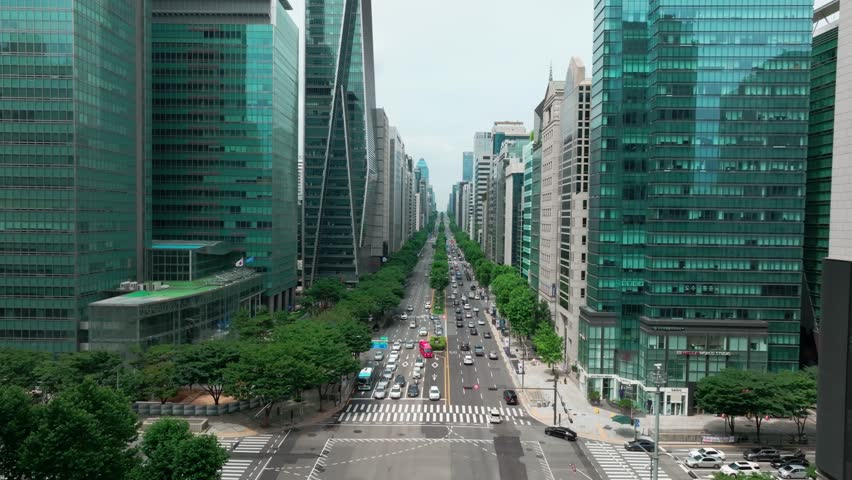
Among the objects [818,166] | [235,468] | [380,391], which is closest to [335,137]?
[380,391]

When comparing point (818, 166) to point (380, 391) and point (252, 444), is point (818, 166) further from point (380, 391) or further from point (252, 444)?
point (252, 444)

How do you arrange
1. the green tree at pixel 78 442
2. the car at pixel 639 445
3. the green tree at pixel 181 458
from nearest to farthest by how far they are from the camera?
the green tree at pixel 78 442 → the green tree at pixel 181 458 → the car at pixel 639 445

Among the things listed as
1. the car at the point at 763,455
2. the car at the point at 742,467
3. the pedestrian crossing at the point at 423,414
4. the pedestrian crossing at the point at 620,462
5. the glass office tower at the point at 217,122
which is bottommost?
the pedestrian crossing at the point at 423,414

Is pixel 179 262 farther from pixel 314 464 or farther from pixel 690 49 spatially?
pixel 690 49

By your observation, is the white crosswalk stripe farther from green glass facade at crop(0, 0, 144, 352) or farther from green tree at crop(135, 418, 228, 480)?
green glass facade at crop(0, 0, 144, 352)

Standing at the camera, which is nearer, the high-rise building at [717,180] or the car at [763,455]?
the car at [763,455]

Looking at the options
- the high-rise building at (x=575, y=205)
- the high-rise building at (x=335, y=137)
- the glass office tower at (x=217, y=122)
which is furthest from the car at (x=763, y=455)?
the high-rise building at (x=335, y=137)

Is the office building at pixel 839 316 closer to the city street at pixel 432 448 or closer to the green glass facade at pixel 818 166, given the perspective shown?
the city street at pixel 432 448
